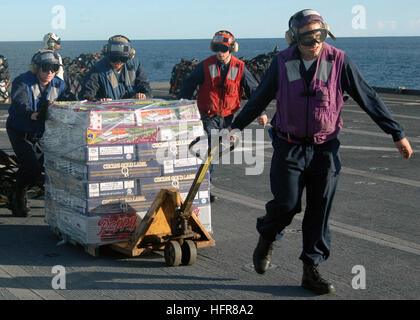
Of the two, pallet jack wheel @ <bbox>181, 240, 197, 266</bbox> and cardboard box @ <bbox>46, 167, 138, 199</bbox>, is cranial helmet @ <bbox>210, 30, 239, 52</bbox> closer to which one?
cardboard box @ <bbox>46, 167, 138, 199</bbox>

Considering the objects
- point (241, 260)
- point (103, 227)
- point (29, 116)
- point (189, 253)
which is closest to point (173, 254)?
point (189, 253)

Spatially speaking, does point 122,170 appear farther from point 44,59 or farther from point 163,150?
point 44,59

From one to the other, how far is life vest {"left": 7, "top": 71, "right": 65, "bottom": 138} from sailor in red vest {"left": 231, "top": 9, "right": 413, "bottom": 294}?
11.1 feet

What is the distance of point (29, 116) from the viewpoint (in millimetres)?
8234

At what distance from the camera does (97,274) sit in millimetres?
6418

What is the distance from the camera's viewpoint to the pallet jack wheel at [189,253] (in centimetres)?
659

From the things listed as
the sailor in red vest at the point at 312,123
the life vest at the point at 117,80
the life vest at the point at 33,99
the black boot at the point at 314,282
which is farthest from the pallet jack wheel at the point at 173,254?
the life vest at the point at 117,80

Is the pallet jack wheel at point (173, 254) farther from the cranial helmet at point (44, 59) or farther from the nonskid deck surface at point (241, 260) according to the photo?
the cranial helmet at point (44, 59)

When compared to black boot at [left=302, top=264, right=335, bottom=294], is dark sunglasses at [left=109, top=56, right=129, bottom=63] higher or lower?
higher

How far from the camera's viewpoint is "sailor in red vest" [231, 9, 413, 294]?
5.69 m

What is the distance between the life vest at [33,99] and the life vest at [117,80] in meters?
0.51

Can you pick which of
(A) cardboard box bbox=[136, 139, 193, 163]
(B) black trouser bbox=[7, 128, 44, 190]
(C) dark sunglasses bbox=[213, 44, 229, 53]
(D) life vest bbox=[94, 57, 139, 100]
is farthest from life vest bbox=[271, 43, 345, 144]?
(B) black trouser bbox=[7, 128, 44, 190]

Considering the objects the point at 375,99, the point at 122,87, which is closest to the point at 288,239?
the point at 375,99

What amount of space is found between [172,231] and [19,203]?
2718 millimetres
